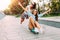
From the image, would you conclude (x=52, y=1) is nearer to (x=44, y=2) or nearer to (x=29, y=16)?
(x=44, y=2)

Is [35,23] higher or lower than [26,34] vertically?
higher

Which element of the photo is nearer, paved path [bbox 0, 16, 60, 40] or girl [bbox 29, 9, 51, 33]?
paved path [bbox 0, 16, 60, 40]

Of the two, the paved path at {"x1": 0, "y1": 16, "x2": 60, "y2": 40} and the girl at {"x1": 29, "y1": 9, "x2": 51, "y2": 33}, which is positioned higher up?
the girl at {"x1": 29, "y1": 9, "x2": 51, "y2": 33}

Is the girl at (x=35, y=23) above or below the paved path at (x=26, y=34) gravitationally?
above

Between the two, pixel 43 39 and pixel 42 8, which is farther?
pixel 42 8

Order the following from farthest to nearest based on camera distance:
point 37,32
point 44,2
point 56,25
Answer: point 44,2
point 56,25
point 37,32

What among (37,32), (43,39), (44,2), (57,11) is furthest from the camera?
(44,2)

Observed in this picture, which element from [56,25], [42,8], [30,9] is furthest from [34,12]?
[42,8]

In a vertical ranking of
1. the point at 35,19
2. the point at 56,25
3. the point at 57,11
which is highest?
the point at 35,19

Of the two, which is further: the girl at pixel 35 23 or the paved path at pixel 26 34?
the girl at pixel 35 23

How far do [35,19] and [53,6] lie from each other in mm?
31210

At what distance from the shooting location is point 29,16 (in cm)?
1049

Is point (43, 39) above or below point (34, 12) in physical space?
below

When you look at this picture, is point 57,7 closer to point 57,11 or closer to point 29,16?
point 57,11
